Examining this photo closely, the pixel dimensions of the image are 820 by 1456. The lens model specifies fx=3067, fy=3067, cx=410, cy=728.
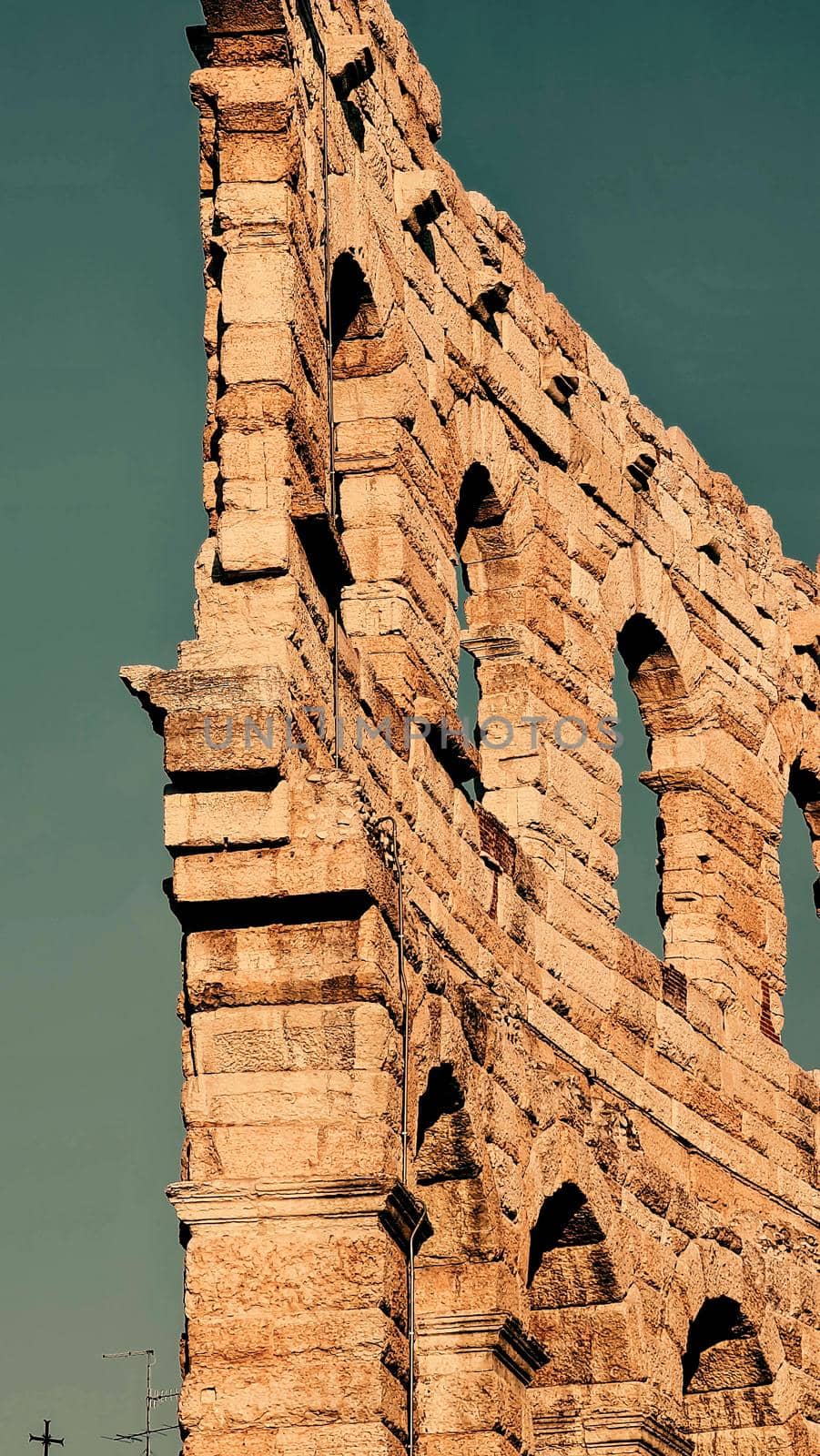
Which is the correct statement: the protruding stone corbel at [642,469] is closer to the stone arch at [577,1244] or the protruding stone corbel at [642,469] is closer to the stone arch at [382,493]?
the stone arch at [382,493]

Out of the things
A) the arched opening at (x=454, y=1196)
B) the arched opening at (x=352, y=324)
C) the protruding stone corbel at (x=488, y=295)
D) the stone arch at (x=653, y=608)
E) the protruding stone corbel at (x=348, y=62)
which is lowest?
the arched opening at (x=454, y=1196)

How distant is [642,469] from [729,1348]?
4918 millimetres

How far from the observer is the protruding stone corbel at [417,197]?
14.6 m

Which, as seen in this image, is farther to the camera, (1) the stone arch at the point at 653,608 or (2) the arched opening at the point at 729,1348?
(1) the stone arch at the point at 653,608

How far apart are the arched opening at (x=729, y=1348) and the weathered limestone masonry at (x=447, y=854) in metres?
0.02

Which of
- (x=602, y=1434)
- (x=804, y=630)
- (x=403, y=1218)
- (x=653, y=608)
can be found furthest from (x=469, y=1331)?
(x=804, y=630)

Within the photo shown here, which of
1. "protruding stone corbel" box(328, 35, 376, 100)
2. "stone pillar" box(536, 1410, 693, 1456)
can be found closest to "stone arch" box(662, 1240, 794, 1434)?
"stone pillar" box(536, 1410, 693, 1456)

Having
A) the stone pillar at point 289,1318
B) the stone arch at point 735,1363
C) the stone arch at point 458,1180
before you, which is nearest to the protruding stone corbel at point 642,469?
the stone arch at point 735,1363

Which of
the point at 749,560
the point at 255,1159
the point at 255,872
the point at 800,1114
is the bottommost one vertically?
the point at 255,1159

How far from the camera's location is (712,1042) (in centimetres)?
1645

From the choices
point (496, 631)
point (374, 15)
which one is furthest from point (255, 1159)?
point (374, 15)

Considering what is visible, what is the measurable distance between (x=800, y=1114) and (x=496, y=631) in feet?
12.5

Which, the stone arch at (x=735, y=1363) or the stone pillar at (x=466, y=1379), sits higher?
the stone arch at (x=735, y=1363)

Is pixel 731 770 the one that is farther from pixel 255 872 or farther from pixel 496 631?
pixel 255 872
